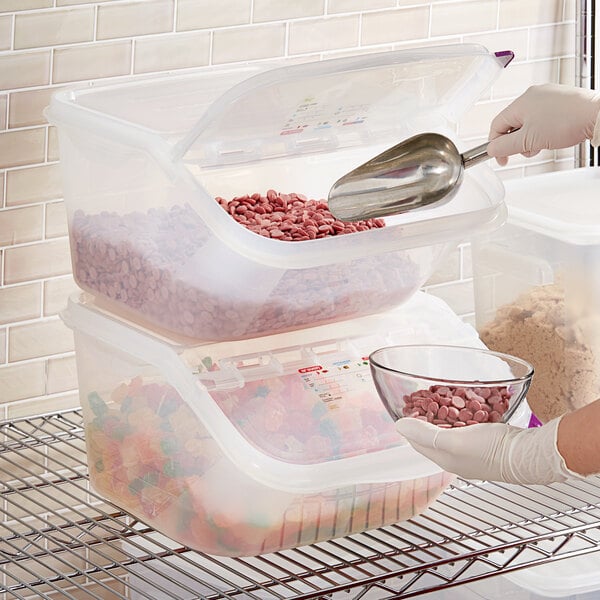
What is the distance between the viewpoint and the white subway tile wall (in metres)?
1.50

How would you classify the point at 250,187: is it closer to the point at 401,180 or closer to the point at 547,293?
the point at 401,180

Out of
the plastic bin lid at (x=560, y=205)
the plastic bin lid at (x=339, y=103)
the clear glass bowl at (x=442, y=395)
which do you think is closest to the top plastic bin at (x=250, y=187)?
the plastic bin lid at (x=339, y=103)

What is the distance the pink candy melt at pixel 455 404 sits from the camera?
118 centimetres

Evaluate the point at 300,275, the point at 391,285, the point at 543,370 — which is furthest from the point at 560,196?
the point at 300,275

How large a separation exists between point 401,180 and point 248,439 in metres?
0.31

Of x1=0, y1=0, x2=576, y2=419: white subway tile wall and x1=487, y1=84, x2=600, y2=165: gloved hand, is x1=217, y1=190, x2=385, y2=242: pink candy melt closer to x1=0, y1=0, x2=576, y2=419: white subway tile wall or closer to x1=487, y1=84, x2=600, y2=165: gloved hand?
x1=487, y1=84, x2=600, y2=165: gloved hand

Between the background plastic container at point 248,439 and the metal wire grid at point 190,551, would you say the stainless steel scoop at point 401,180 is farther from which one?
the metal wire grid at point 190,551

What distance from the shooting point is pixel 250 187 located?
1.37 m

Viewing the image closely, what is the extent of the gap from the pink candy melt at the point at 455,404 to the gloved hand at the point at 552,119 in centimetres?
30

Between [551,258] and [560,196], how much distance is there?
17 cm

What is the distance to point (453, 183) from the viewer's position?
120 cm

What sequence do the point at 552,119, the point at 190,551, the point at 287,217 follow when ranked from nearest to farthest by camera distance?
1. the point at 287,217
2. the point at 552,119
3. the point at 190,551

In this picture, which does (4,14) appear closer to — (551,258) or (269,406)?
(269,406)

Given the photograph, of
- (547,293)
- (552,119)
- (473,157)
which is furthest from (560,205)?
(473,157)
